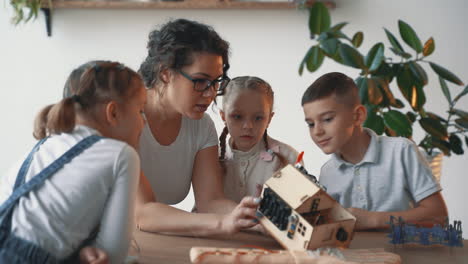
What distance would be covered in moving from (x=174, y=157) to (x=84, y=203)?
0.74 m

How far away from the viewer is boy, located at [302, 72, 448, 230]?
1562 mm

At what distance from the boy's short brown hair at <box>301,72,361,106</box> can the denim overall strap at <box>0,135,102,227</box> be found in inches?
33.5

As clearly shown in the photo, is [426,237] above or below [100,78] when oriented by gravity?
below

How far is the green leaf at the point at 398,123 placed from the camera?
2.20 metres

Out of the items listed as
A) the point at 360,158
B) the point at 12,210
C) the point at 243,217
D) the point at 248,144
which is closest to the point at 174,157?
the point at 248,144

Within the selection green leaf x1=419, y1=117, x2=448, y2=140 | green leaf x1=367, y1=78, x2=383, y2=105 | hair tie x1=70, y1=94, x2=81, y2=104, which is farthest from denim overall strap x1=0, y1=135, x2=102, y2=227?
green leaf x1=419, y1=117, x2=448, y2=140

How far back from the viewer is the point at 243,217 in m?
1.18

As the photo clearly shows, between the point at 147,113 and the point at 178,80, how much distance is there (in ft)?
0.64

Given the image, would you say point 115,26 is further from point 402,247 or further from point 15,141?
point 402,247

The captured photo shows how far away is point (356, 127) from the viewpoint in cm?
164

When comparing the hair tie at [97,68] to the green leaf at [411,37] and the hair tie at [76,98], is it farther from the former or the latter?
the green leaf at [411,37]

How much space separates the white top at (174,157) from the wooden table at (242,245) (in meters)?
0.40

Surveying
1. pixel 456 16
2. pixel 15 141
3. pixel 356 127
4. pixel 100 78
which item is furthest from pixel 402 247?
pixel 15 141

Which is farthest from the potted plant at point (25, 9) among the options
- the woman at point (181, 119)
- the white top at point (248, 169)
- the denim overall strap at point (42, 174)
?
the denim overall strap at point (42, 174)
